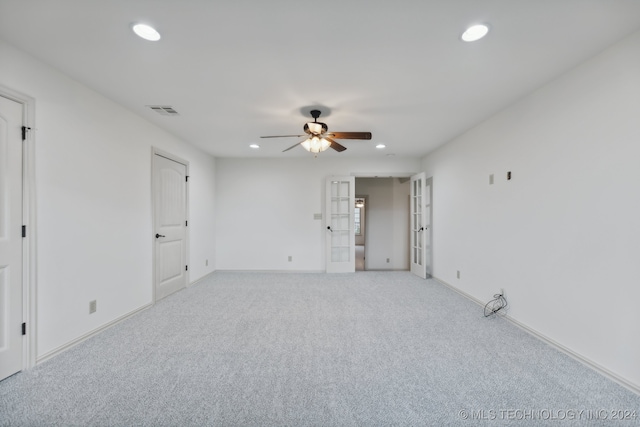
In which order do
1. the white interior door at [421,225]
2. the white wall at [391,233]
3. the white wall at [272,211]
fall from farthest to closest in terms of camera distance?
the white wall at [391,233]
the white wall at [272,211]
the white interior door at [421,225]

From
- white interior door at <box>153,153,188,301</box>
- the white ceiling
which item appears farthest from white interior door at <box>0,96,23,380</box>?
white interior door at <box>153,153,188,301</box>

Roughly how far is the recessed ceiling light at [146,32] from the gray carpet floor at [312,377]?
2434mm

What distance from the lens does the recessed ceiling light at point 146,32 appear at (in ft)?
5.61

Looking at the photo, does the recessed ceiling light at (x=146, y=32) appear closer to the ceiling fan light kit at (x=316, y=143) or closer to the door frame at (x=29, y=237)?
the door frame at (x=29, y=237)

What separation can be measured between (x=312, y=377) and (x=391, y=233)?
5.11m

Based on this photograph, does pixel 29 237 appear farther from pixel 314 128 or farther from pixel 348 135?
pixel 348 135

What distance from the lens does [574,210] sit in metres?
2.17

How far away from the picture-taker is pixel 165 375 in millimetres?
1922

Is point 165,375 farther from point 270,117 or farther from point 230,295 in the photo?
point 270,117

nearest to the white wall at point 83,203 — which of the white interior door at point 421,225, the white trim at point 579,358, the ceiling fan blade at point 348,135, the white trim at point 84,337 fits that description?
the white trim at point 84,337

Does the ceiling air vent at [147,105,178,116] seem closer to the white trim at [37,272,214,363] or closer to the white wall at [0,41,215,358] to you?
the white wall at [0,41,215,358]

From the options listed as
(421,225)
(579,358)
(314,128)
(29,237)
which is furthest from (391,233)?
(29,237)

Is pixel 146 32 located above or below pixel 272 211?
above

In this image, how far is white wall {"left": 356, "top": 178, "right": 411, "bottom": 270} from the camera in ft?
21.6
